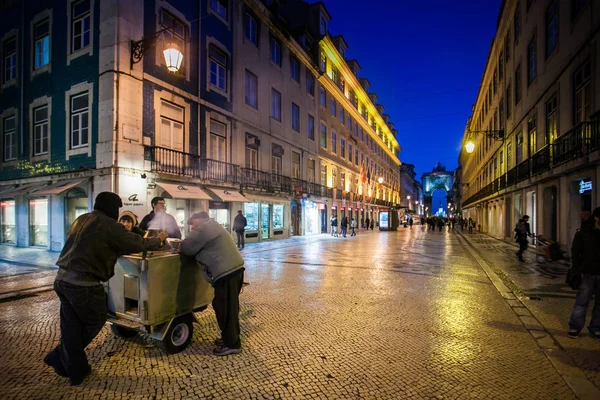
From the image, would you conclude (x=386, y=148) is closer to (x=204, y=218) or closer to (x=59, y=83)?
(x=59, y=83)

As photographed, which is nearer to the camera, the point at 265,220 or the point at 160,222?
the point at 160,222

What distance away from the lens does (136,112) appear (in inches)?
494

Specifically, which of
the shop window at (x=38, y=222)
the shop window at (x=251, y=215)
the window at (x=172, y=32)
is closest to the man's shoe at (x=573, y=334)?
the window at (x=172, y=32)

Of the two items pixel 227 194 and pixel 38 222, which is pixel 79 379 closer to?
pixel 227 194

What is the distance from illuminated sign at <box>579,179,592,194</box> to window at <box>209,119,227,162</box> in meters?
15.0

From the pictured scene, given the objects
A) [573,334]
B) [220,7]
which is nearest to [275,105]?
[220,7]

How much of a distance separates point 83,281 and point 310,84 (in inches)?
1059

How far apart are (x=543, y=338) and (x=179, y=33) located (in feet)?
54.1

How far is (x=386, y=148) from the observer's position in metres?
58.2

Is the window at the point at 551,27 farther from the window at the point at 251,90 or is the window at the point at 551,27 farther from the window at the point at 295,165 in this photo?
the window at the point at 295,165

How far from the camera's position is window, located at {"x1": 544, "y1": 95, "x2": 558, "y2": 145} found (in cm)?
1336

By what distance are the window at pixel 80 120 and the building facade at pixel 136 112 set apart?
2.2 inches

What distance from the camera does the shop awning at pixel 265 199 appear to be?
1862 centimetres

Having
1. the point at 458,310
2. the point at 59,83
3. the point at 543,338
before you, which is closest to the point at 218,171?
the point at 59,83
